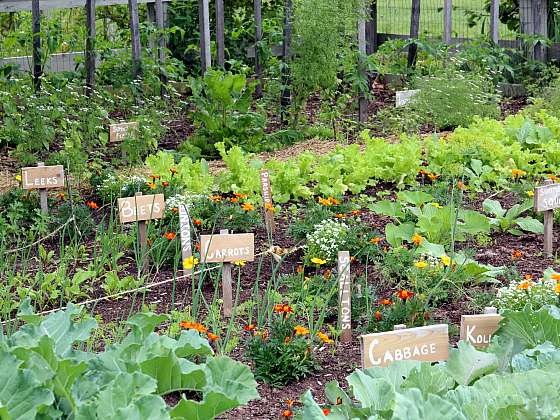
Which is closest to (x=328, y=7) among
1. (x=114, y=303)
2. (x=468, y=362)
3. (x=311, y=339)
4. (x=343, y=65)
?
(x=343, y=65)

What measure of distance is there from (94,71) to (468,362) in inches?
238

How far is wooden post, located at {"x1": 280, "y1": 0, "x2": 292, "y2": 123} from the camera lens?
28.9ft

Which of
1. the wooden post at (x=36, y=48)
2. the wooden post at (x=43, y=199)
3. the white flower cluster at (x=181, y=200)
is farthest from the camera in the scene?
the wooden post at (x=36, y=48)

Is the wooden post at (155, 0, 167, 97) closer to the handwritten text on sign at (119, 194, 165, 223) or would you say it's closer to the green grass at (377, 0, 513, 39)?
the handwritten text on sign at (119, 194, 165, 223)

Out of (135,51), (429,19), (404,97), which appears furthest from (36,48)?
(429,19)

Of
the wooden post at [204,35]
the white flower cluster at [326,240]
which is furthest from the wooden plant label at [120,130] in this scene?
the white flower cluster at [326,240]

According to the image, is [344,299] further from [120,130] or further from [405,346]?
[120,130]

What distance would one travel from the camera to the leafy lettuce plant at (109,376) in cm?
266

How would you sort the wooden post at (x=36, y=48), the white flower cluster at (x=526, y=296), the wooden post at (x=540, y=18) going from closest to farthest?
the white flower cluster at (x=526, y=296)
the wooden post at (x=36, y=48)
the wooden post at (x=540, y=18)

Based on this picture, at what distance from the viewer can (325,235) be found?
17.3 ft

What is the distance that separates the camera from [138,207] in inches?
205

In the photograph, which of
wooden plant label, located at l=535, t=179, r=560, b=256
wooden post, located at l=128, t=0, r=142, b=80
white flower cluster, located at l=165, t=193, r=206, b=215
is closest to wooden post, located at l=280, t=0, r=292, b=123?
wooden post, located at l=128, t=0, r=142, b=80

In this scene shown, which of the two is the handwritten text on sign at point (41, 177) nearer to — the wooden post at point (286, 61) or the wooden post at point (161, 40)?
the wooden post at point (161, 40)

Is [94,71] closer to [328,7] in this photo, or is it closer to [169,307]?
[328,7]
